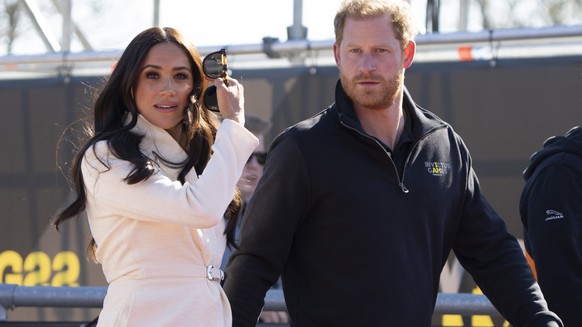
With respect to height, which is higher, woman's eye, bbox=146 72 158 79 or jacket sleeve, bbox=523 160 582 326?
woman's eye, bbox=146 72 158 79

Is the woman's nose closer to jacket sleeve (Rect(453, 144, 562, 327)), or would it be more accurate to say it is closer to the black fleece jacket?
the black fleece jacket

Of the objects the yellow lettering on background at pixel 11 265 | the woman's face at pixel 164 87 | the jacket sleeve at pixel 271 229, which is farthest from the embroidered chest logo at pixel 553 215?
the yellow lettering on background at pixel 11 265

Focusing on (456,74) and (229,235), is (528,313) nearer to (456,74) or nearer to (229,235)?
(229,235)

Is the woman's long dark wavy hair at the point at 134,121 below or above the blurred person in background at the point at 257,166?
above

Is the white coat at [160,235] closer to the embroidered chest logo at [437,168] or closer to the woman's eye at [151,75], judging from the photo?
the woman's eye at [151,75]

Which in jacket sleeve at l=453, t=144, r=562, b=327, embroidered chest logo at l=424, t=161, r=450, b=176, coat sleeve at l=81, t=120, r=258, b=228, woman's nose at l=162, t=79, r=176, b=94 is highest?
woman's nose at l=162, t=79, r=176, b=94

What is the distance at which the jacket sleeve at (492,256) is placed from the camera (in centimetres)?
395

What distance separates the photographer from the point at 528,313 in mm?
3865

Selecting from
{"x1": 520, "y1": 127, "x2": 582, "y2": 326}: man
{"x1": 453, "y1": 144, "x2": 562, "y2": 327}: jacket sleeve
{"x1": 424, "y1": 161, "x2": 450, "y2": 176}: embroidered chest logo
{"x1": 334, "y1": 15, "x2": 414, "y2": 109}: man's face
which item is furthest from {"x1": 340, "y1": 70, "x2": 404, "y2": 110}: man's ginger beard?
{"x1": 520, "y1": 127, "x2": 582, "y2": 326}: man

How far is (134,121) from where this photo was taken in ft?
11.5

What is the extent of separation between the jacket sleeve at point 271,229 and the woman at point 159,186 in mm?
109

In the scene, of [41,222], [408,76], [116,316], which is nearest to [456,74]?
[408,76]

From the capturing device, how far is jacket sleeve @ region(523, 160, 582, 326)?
4117mm

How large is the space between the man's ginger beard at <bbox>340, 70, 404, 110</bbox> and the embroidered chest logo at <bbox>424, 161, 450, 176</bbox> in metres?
0.25
